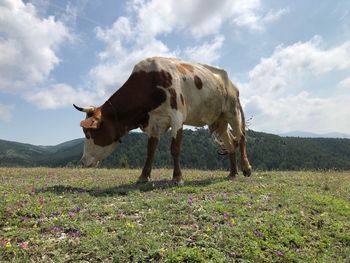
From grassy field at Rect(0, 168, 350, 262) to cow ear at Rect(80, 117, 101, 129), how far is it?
83.6 inches

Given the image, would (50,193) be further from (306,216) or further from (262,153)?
(262,153)

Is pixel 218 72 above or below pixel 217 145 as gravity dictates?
above

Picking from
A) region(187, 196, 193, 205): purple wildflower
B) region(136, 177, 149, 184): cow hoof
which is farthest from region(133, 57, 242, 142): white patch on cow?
region(187, 196, 193, 205): purple wildflower

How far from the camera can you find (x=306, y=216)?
9.32m

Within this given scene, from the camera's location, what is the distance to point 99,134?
12.5m

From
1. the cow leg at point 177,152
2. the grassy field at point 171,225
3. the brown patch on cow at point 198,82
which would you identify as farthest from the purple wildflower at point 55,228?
the brown patch on cow at point 198,82

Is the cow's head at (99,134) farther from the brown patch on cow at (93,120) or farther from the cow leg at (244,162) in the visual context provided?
the cow leg at (244,162)

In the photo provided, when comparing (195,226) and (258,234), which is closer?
(258,234)

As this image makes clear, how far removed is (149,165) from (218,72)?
5.35 meters

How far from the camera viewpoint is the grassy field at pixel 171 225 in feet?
22.0

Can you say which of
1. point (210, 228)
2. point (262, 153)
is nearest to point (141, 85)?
point (210, 228)

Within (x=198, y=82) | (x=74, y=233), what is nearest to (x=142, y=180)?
(x=198, y=82)

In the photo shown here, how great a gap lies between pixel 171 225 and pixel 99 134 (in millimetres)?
5539

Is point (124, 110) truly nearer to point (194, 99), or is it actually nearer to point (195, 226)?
point (194, 99)
